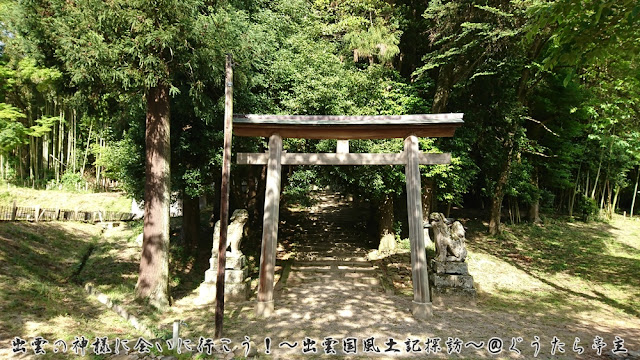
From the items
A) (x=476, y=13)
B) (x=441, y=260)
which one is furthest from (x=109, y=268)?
(x=476, y=13)

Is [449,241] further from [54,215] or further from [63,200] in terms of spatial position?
[63,200]

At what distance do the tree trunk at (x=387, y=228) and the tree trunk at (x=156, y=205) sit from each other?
6.82 m

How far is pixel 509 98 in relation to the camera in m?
10.8

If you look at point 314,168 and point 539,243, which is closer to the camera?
point 314,168

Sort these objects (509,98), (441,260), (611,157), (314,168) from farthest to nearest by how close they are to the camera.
Answer: 1. (611,157)
2. (509,98)
3. (314,168)
4. (441,260)

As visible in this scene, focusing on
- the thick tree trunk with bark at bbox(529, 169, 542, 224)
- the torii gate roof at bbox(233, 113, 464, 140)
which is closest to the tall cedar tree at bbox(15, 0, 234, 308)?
the torii gate roof at bbox(233, 113, 464, 140)

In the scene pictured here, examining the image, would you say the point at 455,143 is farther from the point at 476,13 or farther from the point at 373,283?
the point at 373,283

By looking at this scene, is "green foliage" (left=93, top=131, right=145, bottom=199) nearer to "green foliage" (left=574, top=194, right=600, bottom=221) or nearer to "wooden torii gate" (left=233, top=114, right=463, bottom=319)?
"wooden torii gate" (left=233, top=114, right=463, bottom=319)

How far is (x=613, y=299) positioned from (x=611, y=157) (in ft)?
33.9

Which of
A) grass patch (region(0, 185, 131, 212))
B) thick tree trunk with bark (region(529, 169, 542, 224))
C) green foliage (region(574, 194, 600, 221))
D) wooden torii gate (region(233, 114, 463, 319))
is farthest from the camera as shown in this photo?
green foliage (region(574, 194, 600, 221))

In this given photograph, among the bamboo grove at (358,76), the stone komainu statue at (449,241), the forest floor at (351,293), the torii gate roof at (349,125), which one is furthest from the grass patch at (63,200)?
the stone komainu statue at (449,241)

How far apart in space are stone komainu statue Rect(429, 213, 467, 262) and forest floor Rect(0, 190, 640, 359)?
877mm

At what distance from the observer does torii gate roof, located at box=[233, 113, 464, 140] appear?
245 inches

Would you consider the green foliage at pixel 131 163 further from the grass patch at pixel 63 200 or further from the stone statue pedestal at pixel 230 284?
the grass patch at pixel 63 200
